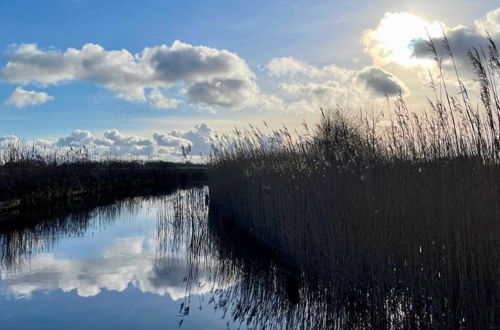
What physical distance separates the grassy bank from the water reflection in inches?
202

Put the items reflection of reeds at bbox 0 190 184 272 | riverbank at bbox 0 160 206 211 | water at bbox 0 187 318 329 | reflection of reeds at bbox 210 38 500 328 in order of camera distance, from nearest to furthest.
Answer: reflection of reeds at bbox 210 38 500 328
water at bbox 0 187 318 329
reflection of reeds at bbox 0 190 184 272
riverbank at bbox 0 160 206 211

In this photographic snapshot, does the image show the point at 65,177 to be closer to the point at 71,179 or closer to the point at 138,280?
the point at 71,179

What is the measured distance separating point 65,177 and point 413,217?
19.7 meters

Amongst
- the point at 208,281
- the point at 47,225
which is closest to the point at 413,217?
the point at 208,281

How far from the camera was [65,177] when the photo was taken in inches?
855

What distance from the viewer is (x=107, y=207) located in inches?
689

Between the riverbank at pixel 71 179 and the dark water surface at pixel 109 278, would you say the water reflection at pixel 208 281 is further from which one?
the riverbank at pixel 71 179

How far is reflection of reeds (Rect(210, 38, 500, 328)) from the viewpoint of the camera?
12.6 ft

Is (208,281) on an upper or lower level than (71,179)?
lower

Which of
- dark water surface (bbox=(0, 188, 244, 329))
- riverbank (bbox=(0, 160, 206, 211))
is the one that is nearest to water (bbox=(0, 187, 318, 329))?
dark water surface (bbox=(0, 188, 244, 329))

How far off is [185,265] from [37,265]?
2.29m

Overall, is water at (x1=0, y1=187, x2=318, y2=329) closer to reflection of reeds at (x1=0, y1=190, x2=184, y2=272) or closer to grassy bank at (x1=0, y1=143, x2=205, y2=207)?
reflection of reeds at (x1=0, y1=190, x2=184, y2=272)

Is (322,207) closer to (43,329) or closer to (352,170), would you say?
(352,170)

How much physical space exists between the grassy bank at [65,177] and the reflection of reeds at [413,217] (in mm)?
12700
